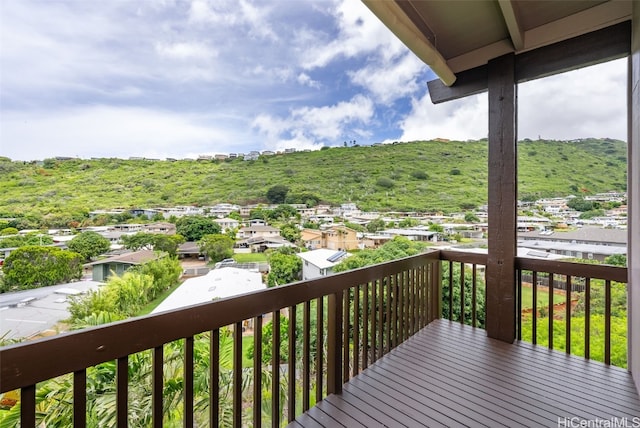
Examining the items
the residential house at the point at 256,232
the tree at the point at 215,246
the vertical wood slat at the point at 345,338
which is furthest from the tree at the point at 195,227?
the vertical wood slat at the point at 345,338

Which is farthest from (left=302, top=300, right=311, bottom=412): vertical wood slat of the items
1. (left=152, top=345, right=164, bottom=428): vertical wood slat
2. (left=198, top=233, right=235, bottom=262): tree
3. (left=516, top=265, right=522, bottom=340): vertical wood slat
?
(left=198, top=233, right=235, bottom=262): tree

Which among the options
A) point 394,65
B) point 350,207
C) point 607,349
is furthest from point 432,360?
point 394,65

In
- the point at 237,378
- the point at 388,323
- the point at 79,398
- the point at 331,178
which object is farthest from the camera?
the point at 331,178

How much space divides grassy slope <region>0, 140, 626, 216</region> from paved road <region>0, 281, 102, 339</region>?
1481 millimetres

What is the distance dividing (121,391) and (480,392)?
2110mm

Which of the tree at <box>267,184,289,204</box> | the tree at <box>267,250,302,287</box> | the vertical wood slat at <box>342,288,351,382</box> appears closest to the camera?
the vertical wood slat at <box>342,288,351,382</box>

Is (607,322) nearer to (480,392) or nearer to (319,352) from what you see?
(480,392)

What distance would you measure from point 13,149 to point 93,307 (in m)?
3.15

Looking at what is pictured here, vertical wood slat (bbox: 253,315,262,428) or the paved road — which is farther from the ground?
vertical wood slat (bbox: 253,315,262,428)

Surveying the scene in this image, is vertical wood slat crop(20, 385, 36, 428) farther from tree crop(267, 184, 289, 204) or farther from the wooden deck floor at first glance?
tree crop(267, 184, 289, 204)

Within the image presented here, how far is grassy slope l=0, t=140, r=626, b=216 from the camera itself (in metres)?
3.16

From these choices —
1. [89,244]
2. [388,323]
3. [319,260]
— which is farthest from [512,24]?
[89,244]

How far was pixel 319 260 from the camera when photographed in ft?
23.2

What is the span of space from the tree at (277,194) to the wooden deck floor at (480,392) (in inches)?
222
